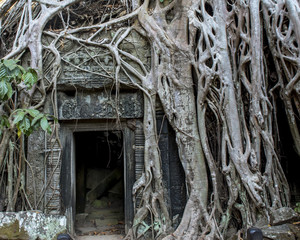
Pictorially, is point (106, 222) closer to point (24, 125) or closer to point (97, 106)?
point (97, 106)

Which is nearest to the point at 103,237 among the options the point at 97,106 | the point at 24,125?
the point at 97,106

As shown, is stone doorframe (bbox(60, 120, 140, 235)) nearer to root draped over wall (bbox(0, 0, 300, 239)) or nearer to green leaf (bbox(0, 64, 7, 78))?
root draped over wall (bbox(0, 0, 300, 239))

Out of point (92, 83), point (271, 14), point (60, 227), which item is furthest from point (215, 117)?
point (60, 227)

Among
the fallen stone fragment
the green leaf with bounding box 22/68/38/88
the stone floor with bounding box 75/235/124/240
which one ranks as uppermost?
the green leaf with bounding box 22/68/38/88

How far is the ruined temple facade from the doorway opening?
113 centimetres

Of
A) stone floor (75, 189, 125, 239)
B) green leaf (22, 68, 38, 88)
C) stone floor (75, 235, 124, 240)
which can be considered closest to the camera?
green leaf (22, 68, 38, 88)

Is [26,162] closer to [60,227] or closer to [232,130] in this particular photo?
[60,227]

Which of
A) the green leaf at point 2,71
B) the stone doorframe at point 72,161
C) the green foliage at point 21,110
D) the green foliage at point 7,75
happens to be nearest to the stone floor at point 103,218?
the stone doorframe at point 72,161

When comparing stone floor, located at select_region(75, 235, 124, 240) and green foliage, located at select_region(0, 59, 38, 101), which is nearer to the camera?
green foliage, located at select_region(0, 59, 38, 101)

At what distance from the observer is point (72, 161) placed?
13.0 feet

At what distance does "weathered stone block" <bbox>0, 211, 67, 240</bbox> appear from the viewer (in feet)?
9.01

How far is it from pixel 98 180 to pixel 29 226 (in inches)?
125

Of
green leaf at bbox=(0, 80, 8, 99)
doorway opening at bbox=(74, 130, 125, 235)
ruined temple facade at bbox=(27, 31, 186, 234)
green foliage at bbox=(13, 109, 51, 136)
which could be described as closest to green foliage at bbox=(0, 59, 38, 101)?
green leaf at bbox=(0, 80, 8, 99)

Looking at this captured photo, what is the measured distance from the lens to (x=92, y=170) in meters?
6.00
